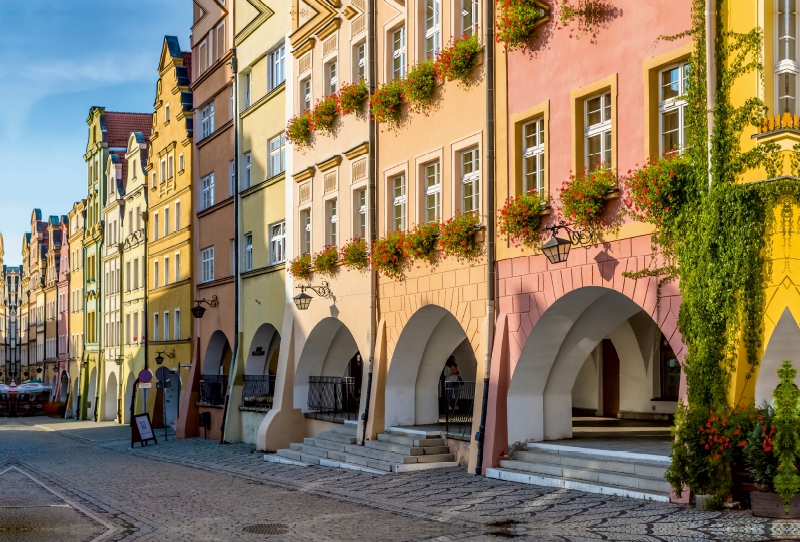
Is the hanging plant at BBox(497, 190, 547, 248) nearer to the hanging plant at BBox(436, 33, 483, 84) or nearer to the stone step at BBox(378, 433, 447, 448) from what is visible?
the hanging plant at BBox(436, 33, 483, 84)

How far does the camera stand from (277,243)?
3009 cm

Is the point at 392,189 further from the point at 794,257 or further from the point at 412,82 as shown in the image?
the point at 794,257

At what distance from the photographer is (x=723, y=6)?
44.9 feet

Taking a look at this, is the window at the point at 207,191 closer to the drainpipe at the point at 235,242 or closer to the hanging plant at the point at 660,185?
the drainpipe at the point at 235,242

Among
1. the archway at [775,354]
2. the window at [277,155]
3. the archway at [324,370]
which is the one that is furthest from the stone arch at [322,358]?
the archway at [775,354]

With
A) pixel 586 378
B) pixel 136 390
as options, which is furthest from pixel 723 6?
A: pixel 136 390

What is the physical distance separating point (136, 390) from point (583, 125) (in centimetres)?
3424

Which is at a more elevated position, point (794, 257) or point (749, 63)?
point (749, 63)

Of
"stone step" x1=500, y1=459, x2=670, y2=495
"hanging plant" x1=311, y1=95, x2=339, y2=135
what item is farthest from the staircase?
"hanging plant" x1=311, y1=95, x2=339, y2=135

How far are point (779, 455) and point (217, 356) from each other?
2633cm

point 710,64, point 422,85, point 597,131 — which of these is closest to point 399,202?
point 422,85

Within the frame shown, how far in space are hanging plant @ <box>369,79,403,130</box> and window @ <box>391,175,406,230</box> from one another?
3.81 ft

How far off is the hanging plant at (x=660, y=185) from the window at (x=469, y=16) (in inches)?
Result: 248

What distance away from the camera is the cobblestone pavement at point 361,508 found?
478 inches
